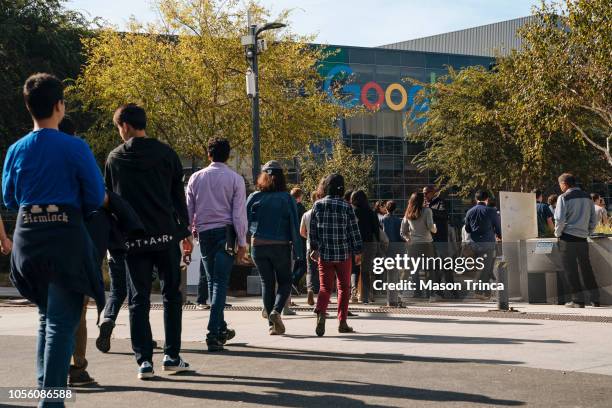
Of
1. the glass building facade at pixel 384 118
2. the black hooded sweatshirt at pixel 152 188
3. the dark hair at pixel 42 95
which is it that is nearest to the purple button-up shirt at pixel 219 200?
the black hooded sweatshirt at pixel 152 188

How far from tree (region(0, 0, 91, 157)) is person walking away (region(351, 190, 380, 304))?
18599 millimetres

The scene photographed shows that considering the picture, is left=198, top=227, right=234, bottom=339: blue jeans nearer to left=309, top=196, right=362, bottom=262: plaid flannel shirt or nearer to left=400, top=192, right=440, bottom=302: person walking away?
left=309, top=196, right=362, bottom=262: plaid flannel shirt

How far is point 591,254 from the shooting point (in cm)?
1361

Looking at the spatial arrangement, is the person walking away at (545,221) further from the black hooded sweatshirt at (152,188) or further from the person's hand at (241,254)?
the black hooded sweatshirt at (152,188)

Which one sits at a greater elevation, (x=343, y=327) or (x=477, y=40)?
(x=477, y=40)

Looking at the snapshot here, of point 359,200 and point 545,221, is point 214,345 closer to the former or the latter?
point 359,200

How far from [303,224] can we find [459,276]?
8.88 feet

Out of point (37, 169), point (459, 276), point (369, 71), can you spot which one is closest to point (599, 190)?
point (369, 71)

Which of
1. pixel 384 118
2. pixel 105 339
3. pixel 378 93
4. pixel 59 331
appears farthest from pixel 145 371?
pixel 378 93

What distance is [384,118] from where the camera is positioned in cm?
7806

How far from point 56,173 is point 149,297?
2129 mm

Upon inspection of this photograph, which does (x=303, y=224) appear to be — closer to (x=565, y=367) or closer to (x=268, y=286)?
(x=268, y=286)

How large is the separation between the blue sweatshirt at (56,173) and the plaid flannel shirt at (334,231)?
5108 millimetres

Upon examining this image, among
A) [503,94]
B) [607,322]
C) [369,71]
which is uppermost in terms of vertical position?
[369,71]
